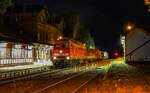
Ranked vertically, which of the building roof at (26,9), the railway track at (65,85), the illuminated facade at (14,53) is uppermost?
the building roof at (26,9)

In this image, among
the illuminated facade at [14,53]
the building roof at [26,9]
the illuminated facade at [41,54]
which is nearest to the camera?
the illuminated facade at [14,53]

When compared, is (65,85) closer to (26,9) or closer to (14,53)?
(14,53)

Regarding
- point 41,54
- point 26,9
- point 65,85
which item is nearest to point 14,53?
point 41,54

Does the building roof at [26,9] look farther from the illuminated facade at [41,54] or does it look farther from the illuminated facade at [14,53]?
the illuminated facade at [14,53]

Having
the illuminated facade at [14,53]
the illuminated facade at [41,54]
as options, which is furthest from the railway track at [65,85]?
the illuminated facade at [41,54]

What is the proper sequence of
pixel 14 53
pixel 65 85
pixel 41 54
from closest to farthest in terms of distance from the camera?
pixel 65 85
pixel 14 53
pixel 41 54

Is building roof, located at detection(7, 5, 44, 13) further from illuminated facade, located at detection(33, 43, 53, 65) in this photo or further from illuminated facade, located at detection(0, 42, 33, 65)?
illuminated facade, located at detection(0, 42, 33, 65)

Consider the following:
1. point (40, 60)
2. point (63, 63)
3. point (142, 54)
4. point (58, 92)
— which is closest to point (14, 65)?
point (63, 63)

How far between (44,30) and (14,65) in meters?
26.0

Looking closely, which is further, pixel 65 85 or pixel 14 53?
pixel 14 53

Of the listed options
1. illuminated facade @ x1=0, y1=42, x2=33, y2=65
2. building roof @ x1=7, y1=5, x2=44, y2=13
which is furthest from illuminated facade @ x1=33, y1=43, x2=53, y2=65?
building roof @ x1=7, y1=5, x2=44, y2=13

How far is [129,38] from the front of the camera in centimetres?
7475

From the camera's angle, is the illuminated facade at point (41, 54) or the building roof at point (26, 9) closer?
the illuminated facade at point (41, 54)

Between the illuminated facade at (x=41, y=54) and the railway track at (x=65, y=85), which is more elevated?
the illuminated facade at (x=41, y=54)
